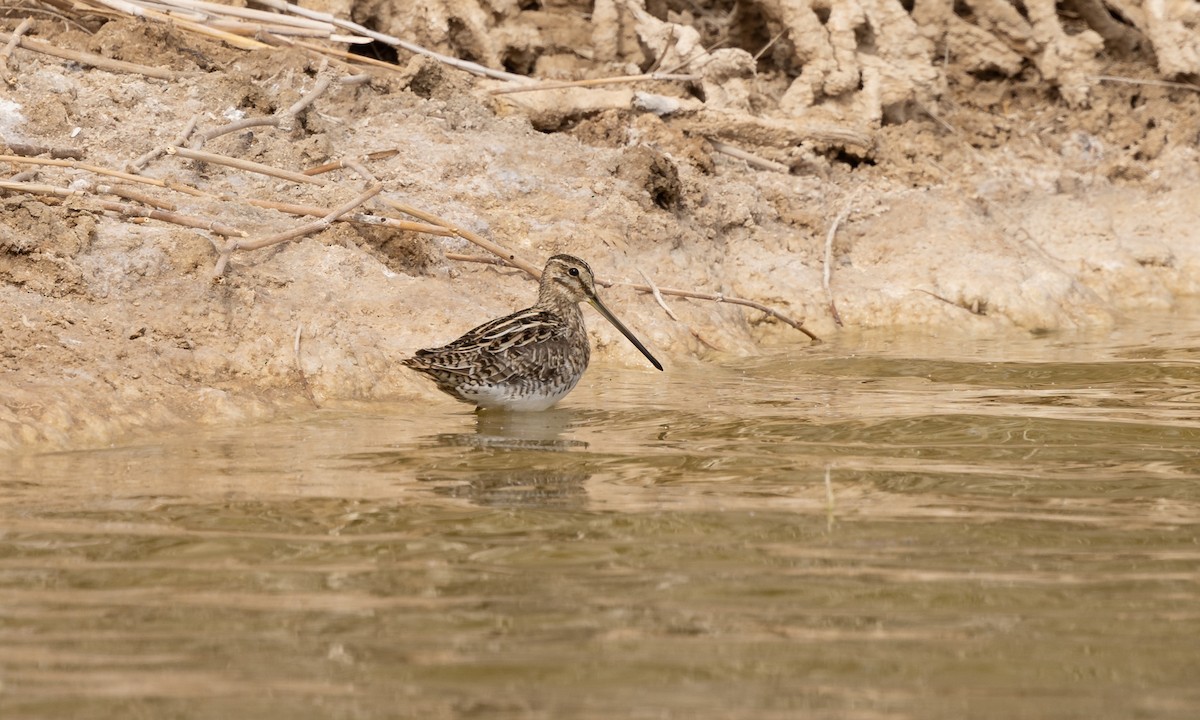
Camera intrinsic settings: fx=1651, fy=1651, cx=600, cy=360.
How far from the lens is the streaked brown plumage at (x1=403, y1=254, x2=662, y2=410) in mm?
7918

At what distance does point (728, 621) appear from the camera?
14.2 feet

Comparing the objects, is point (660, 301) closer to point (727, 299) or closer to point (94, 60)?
point (727, 299)

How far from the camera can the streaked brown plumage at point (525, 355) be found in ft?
26.0

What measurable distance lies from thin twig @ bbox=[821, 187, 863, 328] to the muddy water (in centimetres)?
291

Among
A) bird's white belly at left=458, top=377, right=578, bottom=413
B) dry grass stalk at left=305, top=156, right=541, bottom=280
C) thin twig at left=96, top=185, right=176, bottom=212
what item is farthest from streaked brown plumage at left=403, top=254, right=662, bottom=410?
thin twig at left=96, top=185, right=176, bottom=212

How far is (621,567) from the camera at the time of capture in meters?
4.88

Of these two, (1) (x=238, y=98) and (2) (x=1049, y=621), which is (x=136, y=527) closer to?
(2) (x=1049, y=621)

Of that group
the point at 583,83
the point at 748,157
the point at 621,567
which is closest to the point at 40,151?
the point at 583,83

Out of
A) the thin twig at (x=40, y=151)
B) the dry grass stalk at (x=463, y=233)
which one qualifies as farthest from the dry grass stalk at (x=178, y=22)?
the thin twig at (x=40, y=151)

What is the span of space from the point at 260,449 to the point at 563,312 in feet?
7.83

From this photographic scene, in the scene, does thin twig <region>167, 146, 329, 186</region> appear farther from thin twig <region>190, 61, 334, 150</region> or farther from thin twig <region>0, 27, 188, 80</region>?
thin twig <region>0, 27, 188, 80</region>

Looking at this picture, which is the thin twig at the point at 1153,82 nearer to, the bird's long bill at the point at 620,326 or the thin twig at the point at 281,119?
the bird's long bill at the point at 620,326

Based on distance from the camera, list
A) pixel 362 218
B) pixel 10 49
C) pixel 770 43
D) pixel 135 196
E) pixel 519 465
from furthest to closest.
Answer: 1. pixel 770 43
2. pixel 10 49
3. pixel 362 218
4. pixel 135 196
5. pixel 519 465

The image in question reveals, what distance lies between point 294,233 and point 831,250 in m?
4.09
